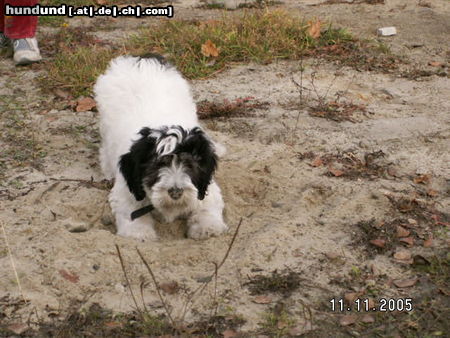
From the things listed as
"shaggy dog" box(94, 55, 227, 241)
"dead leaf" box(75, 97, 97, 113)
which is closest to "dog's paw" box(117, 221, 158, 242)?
"shaggy dog" box(94, 55, 227, 241)

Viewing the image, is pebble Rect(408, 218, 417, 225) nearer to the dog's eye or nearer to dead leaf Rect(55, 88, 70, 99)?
the dog's eye

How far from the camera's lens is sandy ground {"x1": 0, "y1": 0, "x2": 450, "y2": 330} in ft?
13.5

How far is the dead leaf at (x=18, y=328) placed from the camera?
3686mm

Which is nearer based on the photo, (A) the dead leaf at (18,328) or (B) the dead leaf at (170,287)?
(A) the dead leaf at (18,328)

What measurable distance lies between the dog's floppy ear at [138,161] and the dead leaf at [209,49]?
333 centimetres

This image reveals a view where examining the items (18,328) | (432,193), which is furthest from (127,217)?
(432,193)

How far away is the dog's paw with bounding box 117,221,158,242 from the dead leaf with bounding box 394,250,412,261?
1.68m

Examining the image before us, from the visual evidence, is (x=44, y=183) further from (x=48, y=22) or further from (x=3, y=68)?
(x=48, y=22)

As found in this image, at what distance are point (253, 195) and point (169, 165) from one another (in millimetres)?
1110

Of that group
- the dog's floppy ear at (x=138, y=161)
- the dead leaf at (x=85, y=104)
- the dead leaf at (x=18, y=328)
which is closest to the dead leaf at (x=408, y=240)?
the dog's floppy ear at (x=138, y=161)

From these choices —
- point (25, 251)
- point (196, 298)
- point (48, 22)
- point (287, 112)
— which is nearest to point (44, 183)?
point (25, 251)

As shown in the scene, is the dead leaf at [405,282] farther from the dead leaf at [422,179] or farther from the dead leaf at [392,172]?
the dead leaf at [392,172]

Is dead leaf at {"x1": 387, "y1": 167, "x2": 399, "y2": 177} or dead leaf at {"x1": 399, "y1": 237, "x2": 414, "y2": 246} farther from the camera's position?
dead leaf at {"x1": 387, "y1": 167, "x2": 399, "y2": 177}

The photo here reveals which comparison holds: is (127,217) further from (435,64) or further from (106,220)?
(435,64)
